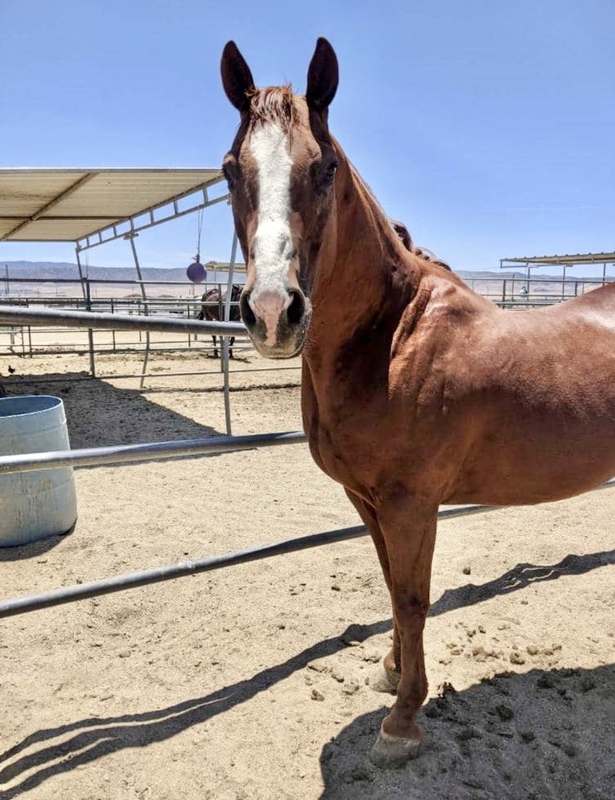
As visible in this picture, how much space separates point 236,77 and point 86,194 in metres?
7.17

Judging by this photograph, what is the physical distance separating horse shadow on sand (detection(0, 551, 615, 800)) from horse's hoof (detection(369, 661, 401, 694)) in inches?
4.8

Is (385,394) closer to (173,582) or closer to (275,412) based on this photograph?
(173,582)

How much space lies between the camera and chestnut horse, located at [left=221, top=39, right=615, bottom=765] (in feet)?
4.81

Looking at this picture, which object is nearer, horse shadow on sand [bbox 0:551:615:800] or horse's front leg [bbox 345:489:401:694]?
horse shadow on sand [bbox 0:551:615:800]

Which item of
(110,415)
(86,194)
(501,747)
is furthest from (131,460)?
(86,194)

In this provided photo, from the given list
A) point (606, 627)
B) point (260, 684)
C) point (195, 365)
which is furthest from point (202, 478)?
point (195, 365)

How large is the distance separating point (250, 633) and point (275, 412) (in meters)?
5.21

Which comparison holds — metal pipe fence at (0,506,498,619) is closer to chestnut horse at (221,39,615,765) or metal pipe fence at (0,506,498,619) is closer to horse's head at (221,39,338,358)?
chestnut horse at (221,39,615,765)

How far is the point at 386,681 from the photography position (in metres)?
2.31

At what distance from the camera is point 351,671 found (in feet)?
8.00

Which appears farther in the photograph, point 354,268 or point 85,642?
point 85,642

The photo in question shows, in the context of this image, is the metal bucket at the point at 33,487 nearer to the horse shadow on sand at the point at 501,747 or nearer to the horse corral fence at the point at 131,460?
the horse corral fence at the point at 131,460

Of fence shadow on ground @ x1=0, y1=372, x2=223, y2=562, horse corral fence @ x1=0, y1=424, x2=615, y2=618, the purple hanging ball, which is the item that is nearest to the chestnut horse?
horse corral fence @ x1=0, y1=424, x2=615, y2=618

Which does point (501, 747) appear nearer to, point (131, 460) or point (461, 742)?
point (461, 742)
